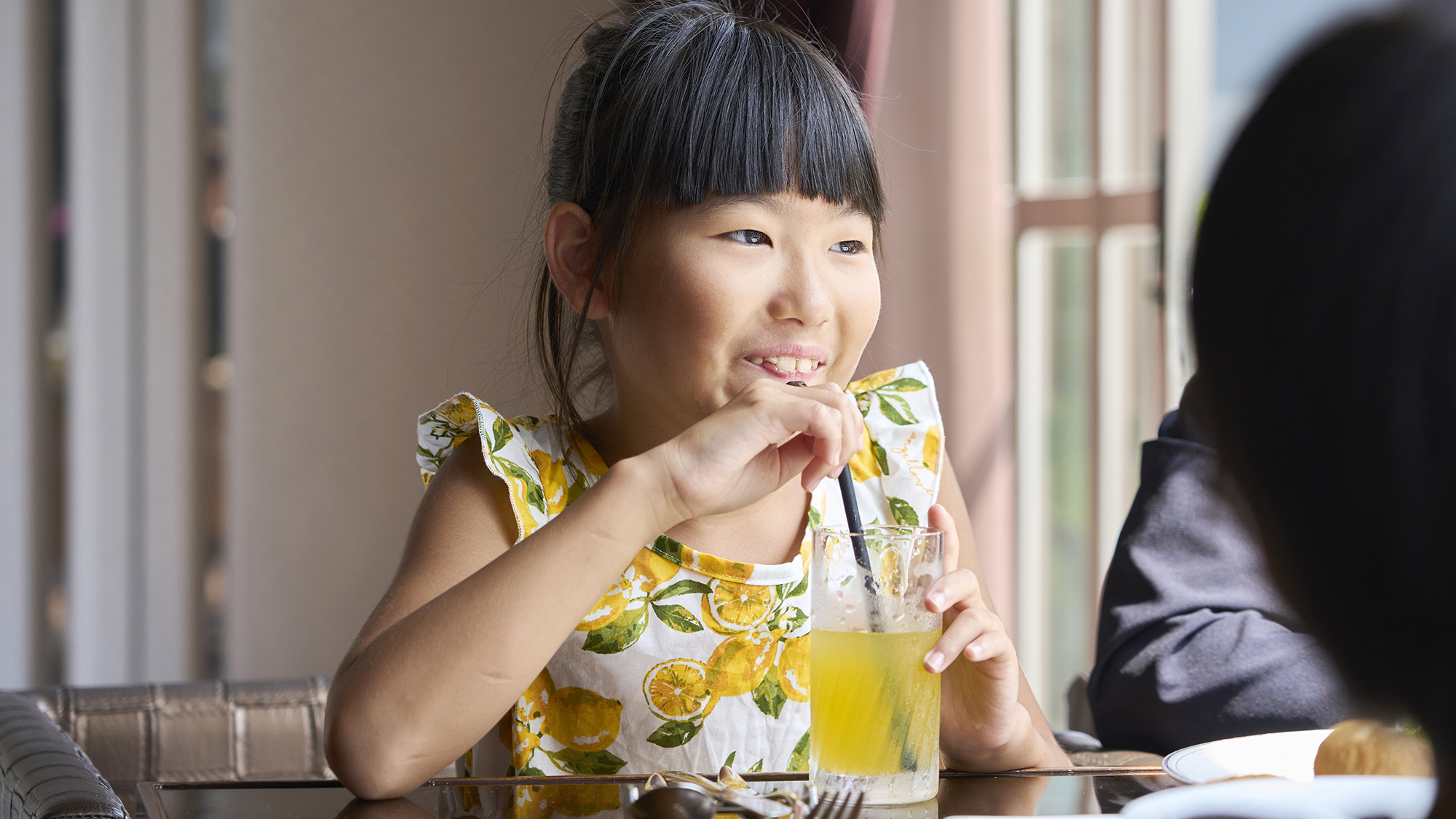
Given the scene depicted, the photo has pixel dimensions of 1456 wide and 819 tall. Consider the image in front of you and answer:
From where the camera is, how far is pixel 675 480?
2.77 ft

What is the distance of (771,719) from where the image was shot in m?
1.13

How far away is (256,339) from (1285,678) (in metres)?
2.94

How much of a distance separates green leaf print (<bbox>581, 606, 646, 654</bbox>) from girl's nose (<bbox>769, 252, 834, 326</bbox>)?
1.05 feet

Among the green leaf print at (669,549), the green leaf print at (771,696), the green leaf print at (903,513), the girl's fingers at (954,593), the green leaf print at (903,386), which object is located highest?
the green leaf print at (903,386)

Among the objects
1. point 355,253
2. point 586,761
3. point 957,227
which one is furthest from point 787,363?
point 355,253

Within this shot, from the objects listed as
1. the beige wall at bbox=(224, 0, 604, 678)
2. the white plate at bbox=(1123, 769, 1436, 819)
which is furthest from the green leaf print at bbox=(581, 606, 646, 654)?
the beige wall at bbox=(224, 0, 604, 678)

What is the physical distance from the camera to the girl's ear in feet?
3.66

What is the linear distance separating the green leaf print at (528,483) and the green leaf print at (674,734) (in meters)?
0.23

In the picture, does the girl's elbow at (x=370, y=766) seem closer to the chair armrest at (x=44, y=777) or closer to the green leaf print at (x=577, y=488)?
the chair armrest at (x=44, y=777)

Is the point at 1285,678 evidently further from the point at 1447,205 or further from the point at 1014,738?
the point at 1447,205

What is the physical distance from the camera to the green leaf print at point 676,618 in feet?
3.71

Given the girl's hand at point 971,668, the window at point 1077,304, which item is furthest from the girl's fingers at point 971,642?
the window at point 1077,304

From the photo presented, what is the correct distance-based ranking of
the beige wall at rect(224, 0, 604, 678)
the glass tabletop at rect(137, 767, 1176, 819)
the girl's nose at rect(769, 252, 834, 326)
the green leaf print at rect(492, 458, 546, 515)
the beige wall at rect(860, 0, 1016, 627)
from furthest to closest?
1. the beige wall at rect(224, 0, 604, 678)
2. the beige wall at rect(860, 0, 1016, 627)
3. the green leaf print at rect(492, 458, 546, 515)
4. the girl's nose at rect(769, 252, 834, 326)
5. the glass tabletop at rect(137, 767, 1176, 819)

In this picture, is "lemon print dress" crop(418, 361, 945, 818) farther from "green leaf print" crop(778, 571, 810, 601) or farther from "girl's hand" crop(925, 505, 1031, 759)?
"girl's hand" crop(925, 505, 1031, 759)
